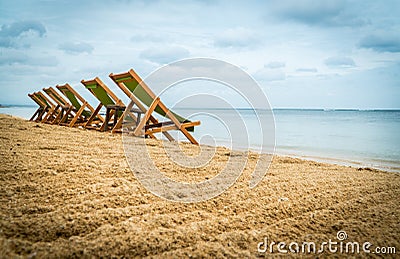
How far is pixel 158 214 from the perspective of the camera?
1.72 meters

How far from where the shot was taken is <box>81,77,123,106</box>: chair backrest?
21.2ft

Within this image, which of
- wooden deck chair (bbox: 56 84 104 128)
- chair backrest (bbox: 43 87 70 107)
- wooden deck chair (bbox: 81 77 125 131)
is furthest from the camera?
chair backrest (bbox: 43 87 70 107)

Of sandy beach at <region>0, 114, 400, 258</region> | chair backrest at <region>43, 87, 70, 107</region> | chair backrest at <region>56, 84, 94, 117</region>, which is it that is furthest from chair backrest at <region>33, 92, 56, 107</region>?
sandy beach at <region>0, 114, 400, 258</region>

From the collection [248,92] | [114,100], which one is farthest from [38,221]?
[114,100]

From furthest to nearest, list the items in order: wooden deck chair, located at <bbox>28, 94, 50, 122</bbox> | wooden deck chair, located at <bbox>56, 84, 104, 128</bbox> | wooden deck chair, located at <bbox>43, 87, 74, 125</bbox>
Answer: wooden deck chair, located at <bbox>28, 94, 50, 122</bbox>, wooden deck chair, located at <bbox>43, 87, 74, 125</bbox>, wooden deck chair, located at <bbox>56, 84, 104, 128</bbox>

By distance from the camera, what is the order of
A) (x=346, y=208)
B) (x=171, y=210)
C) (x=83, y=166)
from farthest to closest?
(x=83, y=166) → (x=346, y=208) → (x=171, y=210)

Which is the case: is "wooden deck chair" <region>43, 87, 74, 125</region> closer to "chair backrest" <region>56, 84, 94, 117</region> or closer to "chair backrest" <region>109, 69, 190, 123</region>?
"chair backrest" <region>56, 84, 94, 117</region>

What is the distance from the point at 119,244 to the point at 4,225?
61 centimetres

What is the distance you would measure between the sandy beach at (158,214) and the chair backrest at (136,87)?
9.18ft

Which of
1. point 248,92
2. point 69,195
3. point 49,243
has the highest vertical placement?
point 248,92

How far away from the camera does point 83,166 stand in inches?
98.0

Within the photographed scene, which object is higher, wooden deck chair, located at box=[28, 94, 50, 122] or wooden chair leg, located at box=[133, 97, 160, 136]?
wooden deck chair, located at box=[28, 94, 50, 122]

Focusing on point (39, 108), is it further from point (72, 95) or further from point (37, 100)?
point (72, 95)

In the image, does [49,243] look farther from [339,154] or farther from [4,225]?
[339,154]
